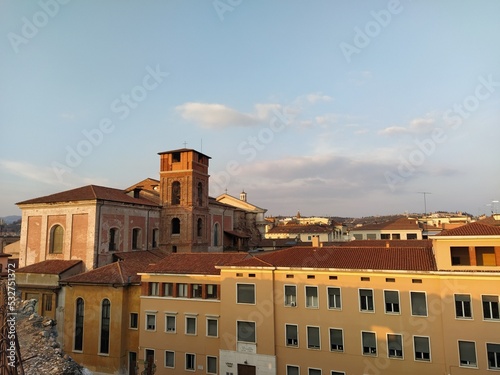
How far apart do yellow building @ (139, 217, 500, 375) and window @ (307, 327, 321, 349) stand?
0.06 m

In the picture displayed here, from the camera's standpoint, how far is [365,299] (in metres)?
20.5

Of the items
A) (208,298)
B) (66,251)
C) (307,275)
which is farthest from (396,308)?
(66,251)

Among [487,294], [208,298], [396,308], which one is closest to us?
[487,294]

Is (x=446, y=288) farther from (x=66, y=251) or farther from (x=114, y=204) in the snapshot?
(x=66, y=251)

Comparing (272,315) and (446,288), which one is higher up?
(446,288)

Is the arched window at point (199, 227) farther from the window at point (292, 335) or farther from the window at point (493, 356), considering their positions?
the window at point (493, 356)

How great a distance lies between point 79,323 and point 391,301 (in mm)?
→ 23482

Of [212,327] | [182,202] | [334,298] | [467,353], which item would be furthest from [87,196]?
[467,353]

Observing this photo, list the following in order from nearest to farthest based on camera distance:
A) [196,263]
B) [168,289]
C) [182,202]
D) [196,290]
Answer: [196,290] → [168,289] → [196,263] → [182,202]

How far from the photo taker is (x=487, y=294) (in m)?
18.2

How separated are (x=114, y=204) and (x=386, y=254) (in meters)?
25.0

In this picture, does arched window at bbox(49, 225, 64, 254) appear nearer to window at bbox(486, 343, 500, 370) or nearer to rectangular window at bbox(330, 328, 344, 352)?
rectangular window at bbox(330, 328, 344, 352)

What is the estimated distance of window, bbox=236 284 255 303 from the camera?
22791 millimetres

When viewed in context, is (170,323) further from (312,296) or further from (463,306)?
(463,306)
